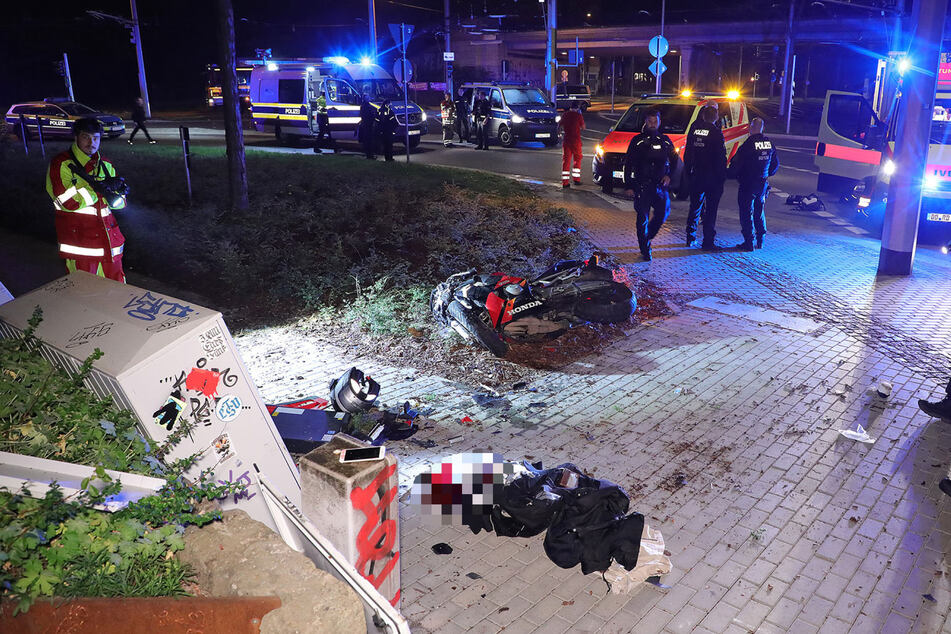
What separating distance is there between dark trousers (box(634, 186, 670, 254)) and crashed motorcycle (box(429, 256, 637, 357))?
116 inches

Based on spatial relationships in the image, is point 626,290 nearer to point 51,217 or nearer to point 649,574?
point 649,574

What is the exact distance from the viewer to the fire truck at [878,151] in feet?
38.9

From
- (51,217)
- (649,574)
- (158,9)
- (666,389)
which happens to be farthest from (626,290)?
(158,9)

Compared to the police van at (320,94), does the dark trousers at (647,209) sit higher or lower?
lower

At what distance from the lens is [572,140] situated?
16562 mm

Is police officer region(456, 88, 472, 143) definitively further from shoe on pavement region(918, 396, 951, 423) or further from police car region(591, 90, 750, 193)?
shoe on pavement region(918, 396, 951, 423)

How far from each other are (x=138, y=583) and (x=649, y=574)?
2759 millimetres

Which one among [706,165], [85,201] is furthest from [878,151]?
[85,201]

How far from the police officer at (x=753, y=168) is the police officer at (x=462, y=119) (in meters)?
15.2

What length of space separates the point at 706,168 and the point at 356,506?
30.6 ft

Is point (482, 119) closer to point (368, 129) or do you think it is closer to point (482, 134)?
point (482, 134)

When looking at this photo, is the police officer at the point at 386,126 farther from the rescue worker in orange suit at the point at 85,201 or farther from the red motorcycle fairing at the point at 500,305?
the rescue worker in orange suit at the point at 85,201

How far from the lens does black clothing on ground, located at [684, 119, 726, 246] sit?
11.2 metres

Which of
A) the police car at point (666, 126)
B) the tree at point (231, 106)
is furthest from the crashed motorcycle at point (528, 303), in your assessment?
the police car at point (666, 126)
